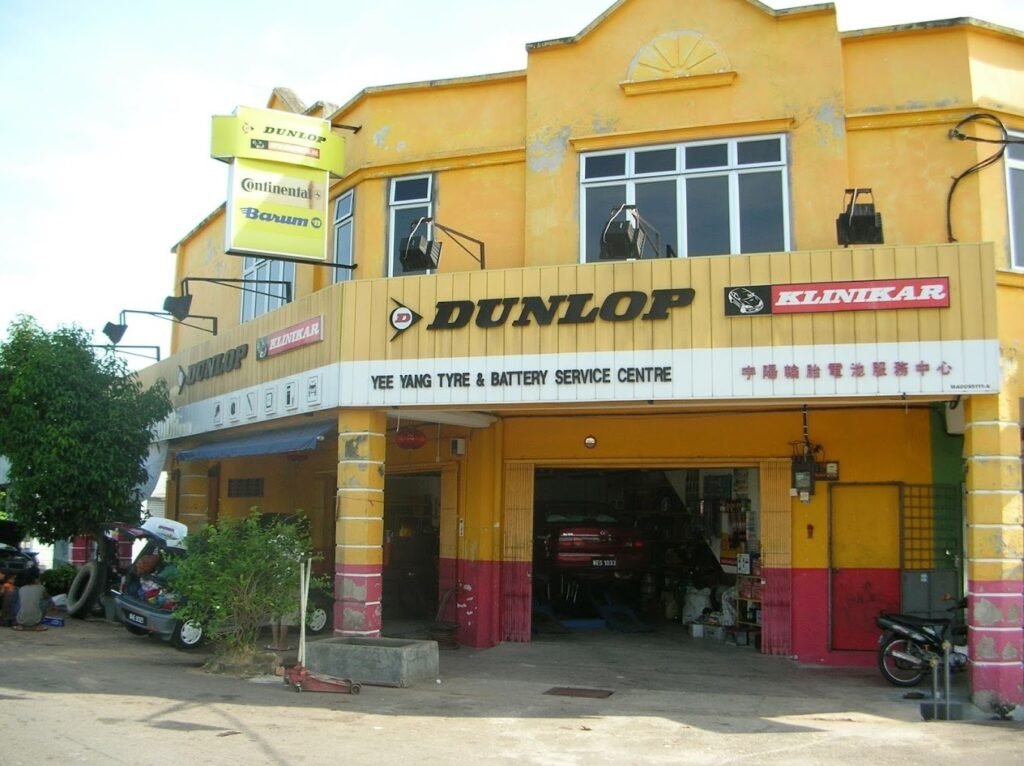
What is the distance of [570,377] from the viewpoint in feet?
39.7

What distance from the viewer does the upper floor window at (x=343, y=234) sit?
16.0m

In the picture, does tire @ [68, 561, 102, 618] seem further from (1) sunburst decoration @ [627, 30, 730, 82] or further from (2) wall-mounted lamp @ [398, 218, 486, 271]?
→ (1) sunburst decoration @ [627, 30, 730, 82]

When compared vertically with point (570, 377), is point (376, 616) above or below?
below

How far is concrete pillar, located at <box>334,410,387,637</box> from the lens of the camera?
41.3ft

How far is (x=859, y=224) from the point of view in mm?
12297

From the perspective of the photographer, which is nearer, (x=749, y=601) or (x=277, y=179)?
(x=749, y=601)

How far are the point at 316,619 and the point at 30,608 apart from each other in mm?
4703

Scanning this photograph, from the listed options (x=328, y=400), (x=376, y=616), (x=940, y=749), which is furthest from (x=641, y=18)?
(x=940, y=749)

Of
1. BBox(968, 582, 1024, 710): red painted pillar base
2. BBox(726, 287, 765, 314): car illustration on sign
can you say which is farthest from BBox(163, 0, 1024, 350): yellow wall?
BBox(968, 582, 1024, 710): red painted pillar base

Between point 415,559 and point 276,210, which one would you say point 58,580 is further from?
point 276,210

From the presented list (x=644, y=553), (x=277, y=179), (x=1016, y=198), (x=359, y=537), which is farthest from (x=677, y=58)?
(x=359, y=537)

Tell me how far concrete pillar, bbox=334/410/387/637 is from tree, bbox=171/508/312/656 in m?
0.62

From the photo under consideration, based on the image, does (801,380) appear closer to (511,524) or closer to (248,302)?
(511,524)

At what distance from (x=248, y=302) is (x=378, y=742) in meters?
12.0
